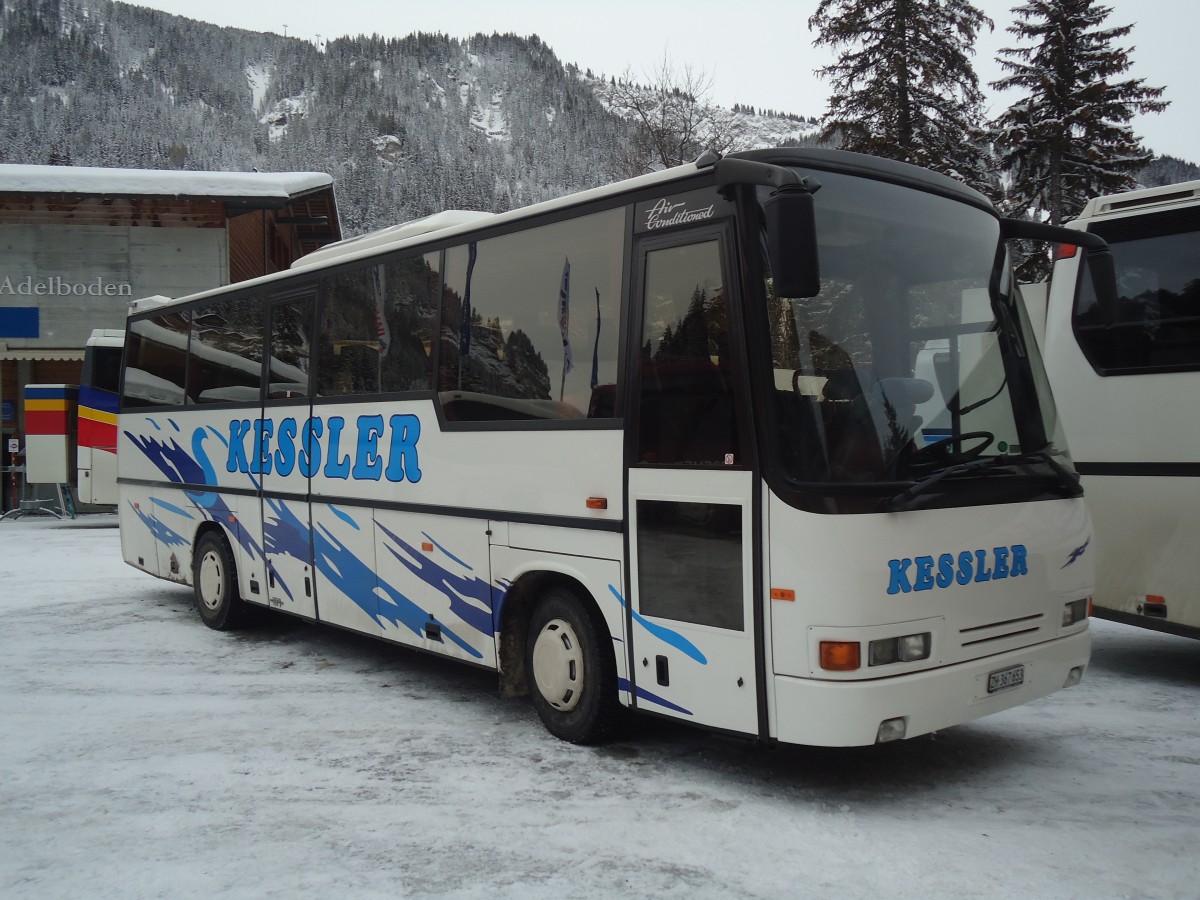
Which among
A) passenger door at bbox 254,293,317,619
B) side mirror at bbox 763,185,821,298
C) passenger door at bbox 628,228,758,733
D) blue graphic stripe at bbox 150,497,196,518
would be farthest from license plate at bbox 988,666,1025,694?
blue graphic stripe at bbox 150,497,196,518

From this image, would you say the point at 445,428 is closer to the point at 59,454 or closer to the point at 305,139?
the point at 59,454

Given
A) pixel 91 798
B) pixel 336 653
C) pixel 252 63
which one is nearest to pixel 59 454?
pixel 336 653

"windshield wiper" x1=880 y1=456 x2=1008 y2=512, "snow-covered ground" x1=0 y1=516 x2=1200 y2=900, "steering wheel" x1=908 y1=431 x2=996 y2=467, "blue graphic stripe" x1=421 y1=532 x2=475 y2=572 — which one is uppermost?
"steering wheel" x1=908 y1=431 x2=996 y2=467

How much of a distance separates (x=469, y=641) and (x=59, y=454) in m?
18.9

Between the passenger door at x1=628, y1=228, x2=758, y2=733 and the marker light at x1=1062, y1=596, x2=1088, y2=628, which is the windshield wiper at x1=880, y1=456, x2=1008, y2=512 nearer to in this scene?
the passenger door at x1=628, y1=228, x2=758, y2=733

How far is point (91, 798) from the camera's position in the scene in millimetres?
5203

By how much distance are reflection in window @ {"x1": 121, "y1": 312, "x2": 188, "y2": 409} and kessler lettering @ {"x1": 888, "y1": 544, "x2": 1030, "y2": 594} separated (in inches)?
295

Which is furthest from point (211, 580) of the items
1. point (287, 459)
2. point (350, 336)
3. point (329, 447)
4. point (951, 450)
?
point (951, 450)

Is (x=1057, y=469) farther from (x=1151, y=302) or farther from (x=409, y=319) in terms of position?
(x=409, y=319)

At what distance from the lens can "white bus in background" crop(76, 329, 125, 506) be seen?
20.2 meters

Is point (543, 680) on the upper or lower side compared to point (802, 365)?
lower

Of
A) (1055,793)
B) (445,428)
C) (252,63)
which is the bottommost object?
(1055,793)

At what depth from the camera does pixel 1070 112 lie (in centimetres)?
3064

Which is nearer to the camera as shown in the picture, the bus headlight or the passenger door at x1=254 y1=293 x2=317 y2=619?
the bus headlight
